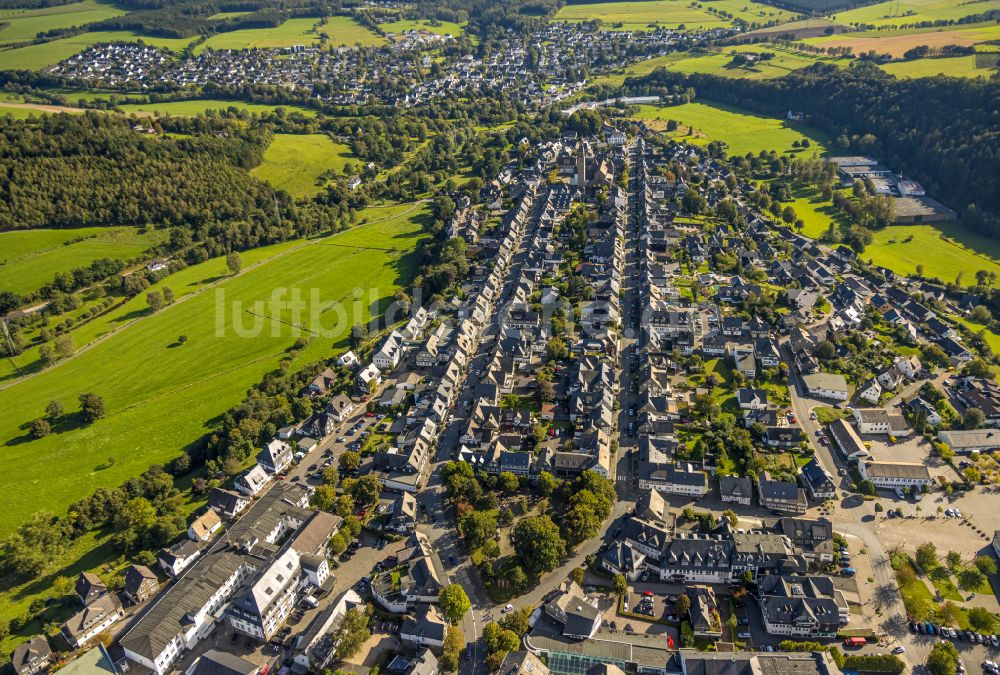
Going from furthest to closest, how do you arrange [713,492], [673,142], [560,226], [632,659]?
[673,142]
[560,226]
[713,492]
[632,659]

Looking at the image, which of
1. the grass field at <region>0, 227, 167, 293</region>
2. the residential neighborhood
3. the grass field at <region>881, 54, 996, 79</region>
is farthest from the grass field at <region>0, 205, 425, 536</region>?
the grass field at <region>881, 54, 996, 79</region>

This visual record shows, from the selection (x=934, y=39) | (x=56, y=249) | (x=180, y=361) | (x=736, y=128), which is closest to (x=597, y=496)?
(x=180, y=361)

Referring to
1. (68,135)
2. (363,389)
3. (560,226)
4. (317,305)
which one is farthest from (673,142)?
(68,135)

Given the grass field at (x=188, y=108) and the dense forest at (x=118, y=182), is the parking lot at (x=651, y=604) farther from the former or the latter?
the grass field at (x=188, y=108)

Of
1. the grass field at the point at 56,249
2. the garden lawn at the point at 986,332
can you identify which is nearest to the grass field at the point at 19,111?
the grass field at the point at 56,249

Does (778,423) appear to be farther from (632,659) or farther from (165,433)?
(165,433)

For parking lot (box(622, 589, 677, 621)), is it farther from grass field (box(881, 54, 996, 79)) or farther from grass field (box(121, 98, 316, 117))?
grass field (box(121, 98, 316, 117))

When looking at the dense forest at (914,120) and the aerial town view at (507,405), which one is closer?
the aerial town view at (507,405)

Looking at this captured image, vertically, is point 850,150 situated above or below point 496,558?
above
